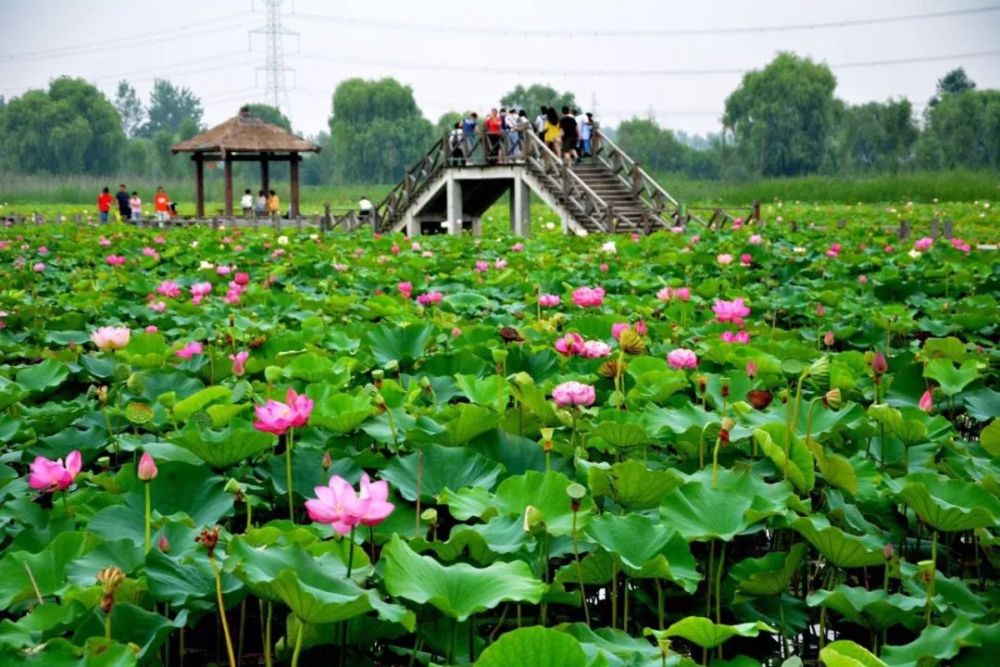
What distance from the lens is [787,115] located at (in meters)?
46.9

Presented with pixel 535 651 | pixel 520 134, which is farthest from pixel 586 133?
pixel 535 651

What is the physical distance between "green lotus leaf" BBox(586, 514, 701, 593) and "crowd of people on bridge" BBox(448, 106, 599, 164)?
1457cm

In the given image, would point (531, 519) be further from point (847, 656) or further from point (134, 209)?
point (134, 209)

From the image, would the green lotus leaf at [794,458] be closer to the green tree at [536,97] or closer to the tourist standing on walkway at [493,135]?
the tourist standing on walkway at [493,135]

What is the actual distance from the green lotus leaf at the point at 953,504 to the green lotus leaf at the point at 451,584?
656 mm

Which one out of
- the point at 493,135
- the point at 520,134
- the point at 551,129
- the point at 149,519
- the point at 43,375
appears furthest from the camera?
the point at 493,135

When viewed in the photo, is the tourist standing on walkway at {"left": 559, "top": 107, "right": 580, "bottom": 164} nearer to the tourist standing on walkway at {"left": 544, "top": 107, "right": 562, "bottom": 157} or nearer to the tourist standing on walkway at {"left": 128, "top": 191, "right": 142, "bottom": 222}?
the tourist standing on walkway at {"left": 544, "top": 107, "right": 562, "bottom": 157}

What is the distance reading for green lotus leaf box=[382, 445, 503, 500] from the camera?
192 centimetres

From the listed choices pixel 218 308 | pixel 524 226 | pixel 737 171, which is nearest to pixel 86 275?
pixel 218 308

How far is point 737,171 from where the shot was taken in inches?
1892

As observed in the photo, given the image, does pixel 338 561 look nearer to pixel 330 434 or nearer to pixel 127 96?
pixel 330 434

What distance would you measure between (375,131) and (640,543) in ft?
191

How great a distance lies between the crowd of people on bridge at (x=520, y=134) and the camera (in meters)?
16.3

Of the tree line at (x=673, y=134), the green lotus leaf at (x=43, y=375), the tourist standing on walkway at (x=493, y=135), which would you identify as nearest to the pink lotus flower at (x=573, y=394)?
the green lotus leaf at (x=43, y=375)
